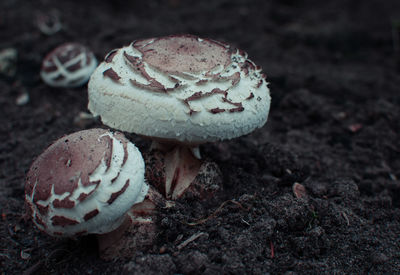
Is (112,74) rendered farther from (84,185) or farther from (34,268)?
(34,268)

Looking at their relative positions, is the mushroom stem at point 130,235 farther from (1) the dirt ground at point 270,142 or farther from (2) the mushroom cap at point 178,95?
(2) the mushroom cap at point 178,95

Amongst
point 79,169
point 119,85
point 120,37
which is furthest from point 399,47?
point 79,169

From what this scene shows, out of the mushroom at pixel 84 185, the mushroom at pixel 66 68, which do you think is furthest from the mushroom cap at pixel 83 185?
the mushroom at pixel 66 68

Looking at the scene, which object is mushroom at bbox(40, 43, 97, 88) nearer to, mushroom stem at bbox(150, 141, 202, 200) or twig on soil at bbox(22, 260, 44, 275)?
mushroom stem at bbox(150, 141, 202, 200)

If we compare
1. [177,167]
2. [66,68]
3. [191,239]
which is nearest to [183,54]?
[177,167]

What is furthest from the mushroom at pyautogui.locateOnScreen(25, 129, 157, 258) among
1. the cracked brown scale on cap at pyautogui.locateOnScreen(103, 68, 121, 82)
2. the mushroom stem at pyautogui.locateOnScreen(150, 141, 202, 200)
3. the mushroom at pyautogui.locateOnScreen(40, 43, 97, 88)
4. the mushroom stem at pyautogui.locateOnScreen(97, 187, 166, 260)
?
the mushroom at pyautogui.locateOnScreen(40, 43, 97, 88)

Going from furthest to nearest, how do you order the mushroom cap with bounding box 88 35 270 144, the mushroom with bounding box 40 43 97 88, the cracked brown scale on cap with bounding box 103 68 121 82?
the mushroom with bounding box 40 43 97 88 < the cracked brown scale on cap with bounding box 103 68 121 82 < the mushroom cap with bounding box 88 35 270 144

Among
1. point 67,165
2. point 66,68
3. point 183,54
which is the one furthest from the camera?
point 66,68

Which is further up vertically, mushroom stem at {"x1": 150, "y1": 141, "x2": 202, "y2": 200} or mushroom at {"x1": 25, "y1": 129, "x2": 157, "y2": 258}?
mushroom at {"x1": 25, "y1": 129, "x2": 157, "y2": 258}
